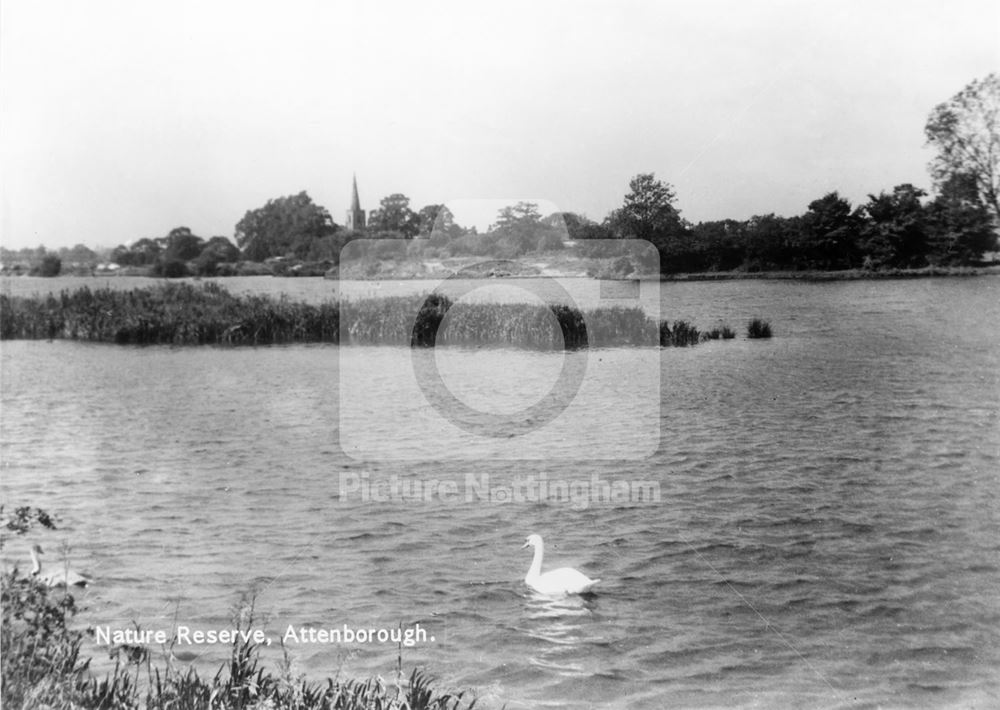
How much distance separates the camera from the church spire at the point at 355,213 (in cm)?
645

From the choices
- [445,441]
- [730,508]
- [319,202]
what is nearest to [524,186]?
[319,202]

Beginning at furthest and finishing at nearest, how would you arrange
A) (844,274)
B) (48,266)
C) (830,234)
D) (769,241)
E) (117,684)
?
(48,266), (844,274), (830,234), (769,241), (117,684)

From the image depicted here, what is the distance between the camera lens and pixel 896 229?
698 cm

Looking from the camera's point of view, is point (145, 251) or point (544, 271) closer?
point (544, 271)

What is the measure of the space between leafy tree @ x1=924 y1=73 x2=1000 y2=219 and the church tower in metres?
4.28

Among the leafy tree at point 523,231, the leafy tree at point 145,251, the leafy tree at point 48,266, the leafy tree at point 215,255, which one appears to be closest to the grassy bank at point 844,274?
the leafy tree at point 523,231

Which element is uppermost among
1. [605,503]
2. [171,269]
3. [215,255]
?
[215,255]

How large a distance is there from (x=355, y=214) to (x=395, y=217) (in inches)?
14.0

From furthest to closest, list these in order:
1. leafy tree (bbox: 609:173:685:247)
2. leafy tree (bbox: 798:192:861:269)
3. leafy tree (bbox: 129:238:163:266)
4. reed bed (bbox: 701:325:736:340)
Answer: leafy tree (bbox: 129:238:163:266) < reed bed (bbox: 701:325:736:340) < leafy tree (bbox: 798:192:861:269) < leafy tree (bbox: 609:173:685:247)

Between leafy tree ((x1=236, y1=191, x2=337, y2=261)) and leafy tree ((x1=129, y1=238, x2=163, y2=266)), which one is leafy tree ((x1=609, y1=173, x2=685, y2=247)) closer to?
leafy tree ((x1=236, y1=191, x2=337, y2=261))

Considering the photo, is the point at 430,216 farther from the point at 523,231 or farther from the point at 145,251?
the point at 145,251

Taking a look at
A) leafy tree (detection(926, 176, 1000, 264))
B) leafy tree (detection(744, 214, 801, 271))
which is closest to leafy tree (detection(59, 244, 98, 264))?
leafy tree (detection(744, 214, 801, 271))

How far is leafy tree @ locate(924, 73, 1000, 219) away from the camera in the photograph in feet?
19.8

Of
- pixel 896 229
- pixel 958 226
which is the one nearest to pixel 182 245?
pixel 896 229
